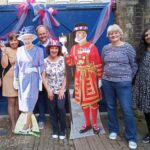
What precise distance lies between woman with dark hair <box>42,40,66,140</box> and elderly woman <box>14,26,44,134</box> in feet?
0.50

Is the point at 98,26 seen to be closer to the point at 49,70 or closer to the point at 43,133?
the point at 49,70

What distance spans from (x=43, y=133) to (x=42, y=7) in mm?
2344

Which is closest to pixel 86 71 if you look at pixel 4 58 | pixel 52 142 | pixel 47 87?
pixel 47 87

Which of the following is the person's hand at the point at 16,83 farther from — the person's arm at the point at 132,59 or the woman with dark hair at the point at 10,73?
the person's arm at the point at 132,59

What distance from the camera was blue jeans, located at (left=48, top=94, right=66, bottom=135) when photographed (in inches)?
239

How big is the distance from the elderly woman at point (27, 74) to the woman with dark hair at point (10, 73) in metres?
0.14

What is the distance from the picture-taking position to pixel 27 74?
6250mm

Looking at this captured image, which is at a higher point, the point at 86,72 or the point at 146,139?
the point at 86,72

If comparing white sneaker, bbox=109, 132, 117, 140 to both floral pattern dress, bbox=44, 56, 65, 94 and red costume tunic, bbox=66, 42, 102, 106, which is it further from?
floral pattern dress, bbox=44, 56, 65, 94

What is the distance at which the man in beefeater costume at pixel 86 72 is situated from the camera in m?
6.18

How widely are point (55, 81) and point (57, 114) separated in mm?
559

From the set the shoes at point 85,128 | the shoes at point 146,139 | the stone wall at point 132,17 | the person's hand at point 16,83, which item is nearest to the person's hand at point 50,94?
the person's hand at point 16,83

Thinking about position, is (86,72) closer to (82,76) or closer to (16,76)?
(82,76)

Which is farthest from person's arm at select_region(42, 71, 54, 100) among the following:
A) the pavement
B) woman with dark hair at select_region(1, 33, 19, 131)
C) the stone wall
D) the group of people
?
the stone wall
